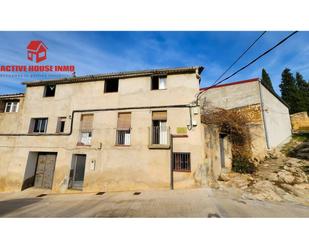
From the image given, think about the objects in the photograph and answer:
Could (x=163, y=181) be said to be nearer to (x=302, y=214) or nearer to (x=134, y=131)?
(x=134, y=131)

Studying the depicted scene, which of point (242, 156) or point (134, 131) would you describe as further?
point (242, 156)

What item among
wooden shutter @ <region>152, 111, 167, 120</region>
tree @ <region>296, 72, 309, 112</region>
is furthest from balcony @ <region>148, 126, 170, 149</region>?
tree @ <region>296, 72, 309, 112</region>

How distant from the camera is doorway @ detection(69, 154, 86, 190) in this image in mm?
8875

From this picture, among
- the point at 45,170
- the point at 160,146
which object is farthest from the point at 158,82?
the point at 45,170

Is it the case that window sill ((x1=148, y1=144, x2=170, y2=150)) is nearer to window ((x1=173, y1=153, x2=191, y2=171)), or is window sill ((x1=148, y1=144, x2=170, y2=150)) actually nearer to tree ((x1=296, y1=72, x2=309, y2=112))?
window ((x1=173, y1=153, x2=191, y2=171))

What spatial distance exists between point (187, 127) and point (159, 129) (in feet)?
4.97

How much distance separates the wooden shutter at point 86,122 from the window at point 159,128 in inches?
156

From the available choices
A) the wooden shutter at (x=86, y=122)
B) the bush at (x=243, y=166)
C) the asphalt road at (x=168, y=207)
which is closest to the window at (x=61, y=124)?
the wooden shutter at (x=86, y=122)

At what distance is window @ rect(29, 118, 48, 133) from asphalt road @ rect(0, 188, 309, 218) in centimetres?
504

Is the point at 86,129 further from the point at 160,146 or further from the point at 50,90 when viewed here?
the point at 160,146

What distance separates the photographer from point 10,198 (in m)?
8.29

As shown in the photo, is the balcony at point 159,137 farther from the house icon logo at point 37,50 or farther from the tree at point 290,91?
the tree at point 290,91

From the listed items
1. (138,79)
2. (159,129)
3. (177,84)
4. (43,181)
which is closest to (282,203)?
(159,129)

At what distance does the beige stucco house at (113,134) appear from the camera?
25.6 ft
